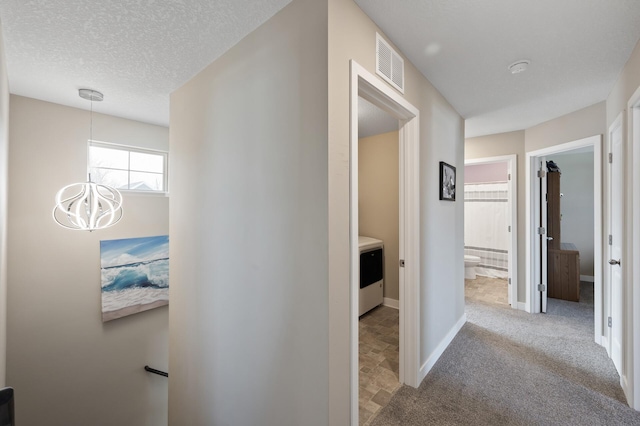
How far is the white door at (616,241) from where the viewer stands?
217 cm

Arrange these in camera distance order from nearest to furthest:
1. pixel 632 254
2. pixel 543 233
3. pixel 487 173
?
pixel 632 254
pixel 543 233
pixel 487 173

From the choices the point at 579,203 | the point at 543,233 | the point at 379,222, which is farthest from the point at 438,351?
the point at 579,203

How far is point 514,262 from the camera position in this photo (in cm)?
373

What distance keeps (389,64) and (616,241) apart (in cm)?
245

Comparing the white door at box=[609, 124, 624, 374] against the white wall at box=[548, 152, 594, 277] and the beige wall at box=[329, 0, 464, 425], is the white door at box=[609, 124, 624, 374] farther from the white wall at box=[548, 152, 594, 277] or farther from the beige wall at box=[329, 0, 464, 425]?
the white wall at box=[548, 152, 594, 277]

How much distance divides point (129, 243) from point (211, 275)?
6.01ft

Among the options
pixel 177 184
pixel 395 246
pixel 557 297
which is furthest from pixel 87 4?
pixel 557 297

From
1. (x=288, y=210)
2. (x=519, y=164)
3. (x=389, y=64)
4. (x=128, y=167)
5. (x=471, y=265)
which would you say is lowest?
(x=471, y=265)

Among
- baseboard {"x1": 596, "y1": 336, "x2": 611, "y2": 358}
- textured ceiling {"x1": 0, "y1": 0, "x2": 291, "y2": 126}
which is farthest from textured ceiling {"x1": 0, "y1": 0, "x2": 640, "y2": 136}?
baseboard {"x1": 596, "y1": 336, "x2": 611, "y2": 358}

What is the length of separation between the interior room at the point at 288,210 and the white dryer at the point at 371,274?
54 mm

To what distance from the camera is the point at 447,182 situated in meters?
2.66

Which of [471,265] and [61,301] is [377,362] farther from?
[471,265]

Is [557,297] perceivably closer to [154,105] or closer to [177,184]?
[177,184]

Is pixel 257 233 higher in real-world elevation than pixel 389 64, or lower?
lower
